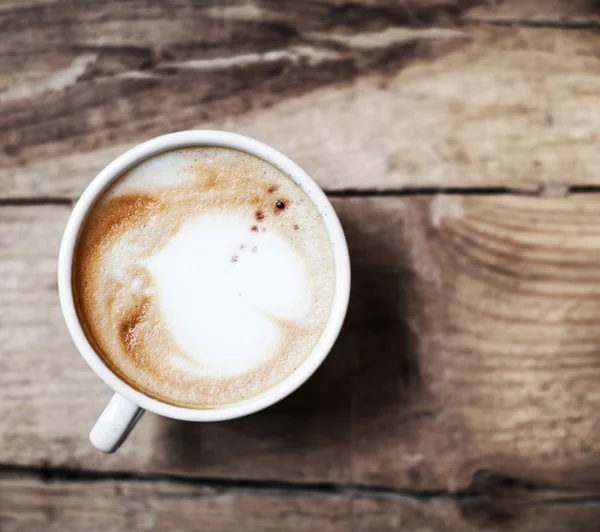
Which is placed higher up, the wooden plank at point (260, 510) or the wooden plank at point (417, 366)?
the wooden plank at point (417, 366)

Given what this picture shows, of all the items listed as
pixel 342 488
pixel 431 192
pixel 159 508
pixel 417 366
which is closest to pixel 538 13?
pixel 431 192

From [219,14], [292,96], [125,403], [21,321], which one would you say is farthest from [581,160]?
[21,321]

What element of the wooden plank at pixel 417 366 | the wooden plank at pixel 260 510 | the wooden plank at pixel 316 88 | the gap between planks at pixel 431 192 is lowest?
the wooden plank at pixel 260 510

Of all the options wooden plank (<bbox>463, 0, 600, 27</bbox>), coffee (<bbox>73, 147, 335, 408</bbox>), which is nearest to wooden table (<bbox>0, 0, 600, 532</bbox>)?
wooden plank (<bbox>463, 0, 600, 27</bbox>)

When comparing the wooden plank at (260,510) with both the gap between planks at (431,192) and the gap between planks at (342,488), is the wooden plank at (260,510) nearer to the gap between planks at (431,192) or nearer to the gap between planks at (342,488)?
the gap between planks at (342,488)

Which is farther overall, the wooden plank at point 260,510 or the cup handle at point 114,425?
the wooden plank at point 260,510

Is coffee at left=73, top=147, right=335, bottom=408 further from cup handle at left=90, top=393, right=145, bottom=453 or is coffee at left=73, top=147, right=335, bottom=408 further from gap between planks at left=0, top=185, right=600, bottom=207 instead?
gap between planks at left=0, top=185, right=600, bottom=207

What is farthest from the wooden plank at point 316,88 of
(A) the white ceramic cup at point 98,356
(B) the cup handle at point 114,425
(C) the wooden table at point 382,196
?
(B) the cup handle at point 114,425

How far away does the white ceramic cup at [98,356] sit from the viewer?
565mm

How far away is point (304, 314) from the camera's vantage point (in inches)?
23.8

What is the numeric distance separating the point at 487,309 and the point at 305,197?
281 millimetres

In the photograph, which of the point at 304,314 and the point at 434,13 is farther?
the point at 434,13

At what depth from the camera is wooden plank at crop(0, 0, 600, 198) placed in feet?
2.37

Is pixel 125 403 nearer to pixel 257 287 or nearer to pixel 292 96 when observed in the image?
pixel 257 287
